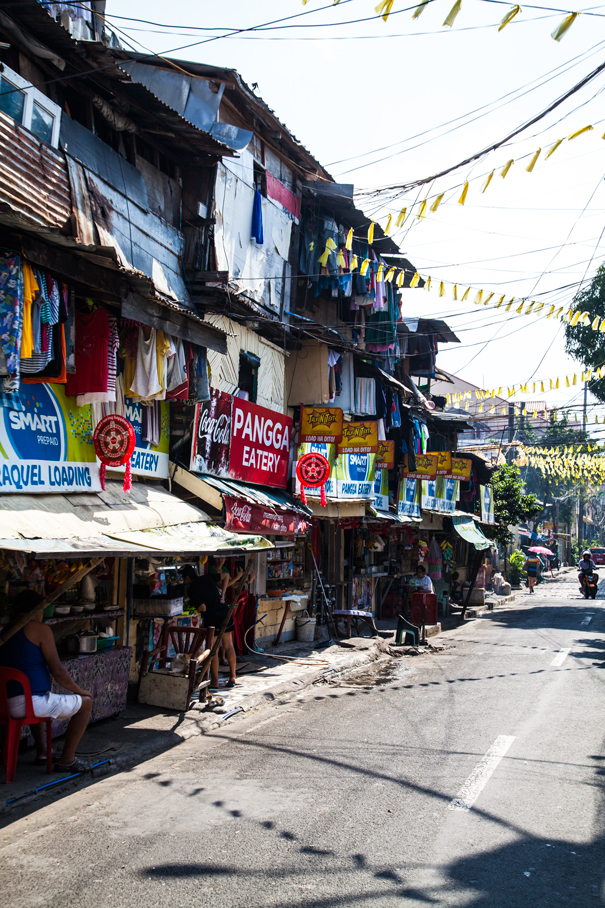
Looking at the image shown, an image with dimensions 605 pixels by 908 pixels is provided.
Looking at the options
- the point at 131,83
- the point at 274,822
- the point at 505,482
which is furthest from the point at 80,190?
the point at 505,482

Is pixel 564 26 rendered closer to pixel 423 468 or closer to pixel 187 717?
pixel 187 717

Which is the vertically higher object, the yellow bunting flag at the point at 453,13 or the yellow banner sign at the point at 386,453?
the yellow bunting flag at the point at 453,13

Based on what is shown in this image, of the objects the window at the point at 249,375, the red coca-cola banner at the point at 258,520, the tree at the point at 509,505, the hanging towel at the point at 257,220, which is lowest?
the red coca-cola banner at the point at 258,520

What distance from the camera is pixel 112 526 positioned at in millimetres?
7992

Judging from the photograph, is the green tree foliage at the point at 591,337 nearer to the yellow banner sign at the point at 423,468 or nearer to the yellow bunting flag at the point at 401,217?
the yellow banner sign at the point at 423,468

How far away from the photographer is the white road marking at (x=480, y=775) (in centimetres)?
→ 553

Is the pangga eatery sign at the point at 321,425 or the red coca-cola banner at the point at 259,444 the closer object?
the red coca-cola banner at the point at 259,444

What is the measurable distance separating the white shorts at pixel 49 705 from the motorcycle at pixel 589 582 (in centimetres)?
2726

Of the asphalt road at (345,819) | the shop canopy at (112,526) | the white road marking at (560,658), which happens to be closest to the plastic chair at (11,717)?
the asphalt road at (345,819)

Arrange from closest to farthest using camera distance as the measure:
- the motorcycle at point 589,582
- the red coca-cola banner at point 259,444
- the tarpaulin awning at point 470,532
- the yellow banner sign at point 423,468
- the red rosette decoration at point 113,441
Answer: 1. the red rosette decoration at point 113,441
2. the red coca-cola banner at point 259,444
3. the yellow banner sign at point 423,468
4. the tarpaulin awning at point 470,532
5. the motorcycle at point 589,582

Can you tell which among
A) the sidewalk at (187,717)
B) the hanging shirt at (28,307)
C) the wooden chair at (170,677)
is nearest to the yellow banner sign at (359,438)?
the sidewalk at (187,717)

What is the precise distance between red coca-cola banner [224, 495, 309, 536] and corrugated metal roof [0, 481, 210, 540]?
2.06ft

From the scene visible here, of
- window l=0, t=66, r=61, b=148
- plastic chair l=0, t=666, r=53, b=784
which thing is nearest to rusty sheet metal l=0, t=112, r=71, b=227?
window l=0, t=66, r=61, b=148

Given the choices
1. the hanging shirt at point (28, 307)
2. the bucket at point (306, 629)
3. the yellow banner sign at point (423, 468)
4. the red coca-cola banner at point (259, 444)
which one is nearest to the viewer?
the hanging shirt at point (28, 307)
